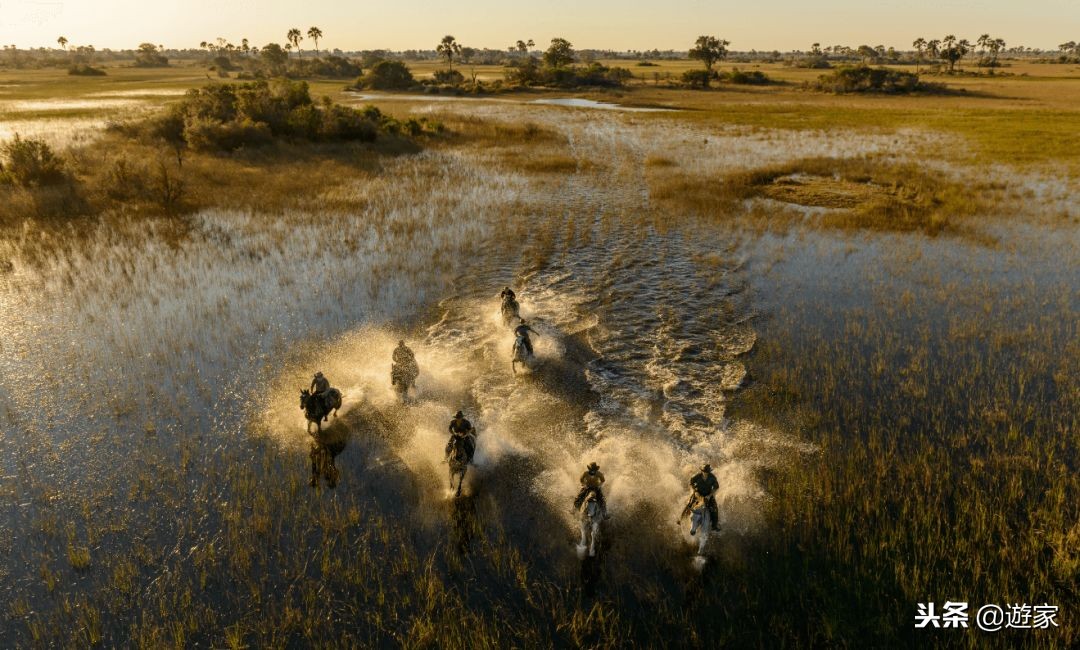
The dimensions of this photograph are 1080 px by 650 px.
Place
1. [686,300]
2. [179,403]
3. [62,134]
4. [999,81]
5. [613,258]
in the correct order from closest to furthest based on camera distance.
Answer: [179,403]
[686,300]
[613,258]
[62,134]
[999,81]

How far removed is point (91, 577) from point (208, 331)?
8703mm

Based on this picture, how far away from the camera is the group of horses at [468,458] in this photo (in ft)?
28.4

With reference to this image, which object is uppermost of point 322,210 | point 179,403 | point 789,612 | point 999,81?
point 999,81

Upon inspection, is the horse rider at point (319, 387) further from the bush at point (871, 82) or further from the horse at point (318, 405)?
the bush at point (871, 82)

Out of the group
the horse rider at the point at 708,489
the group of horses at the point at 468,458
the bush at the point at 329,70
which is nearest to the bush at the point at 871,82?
the bush at the point at 329,70

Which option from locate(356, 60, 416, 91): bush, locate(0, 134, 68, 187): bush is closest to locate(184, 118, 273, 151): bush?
locate(0, 134, 68, 187): bush

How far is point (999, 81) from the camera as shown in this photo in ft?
338

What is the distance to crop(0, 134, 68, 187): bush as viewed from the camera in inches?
1078

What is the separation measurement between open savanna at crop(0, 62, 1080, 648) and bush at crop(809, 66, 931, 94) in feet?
235

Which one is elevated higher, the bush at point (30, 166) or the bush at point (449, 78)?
the bush at point (449, 78)

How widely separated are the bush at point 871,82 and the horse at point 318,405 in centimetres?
10272

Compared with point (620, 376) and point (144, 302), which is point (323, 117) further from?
point (620, 376)

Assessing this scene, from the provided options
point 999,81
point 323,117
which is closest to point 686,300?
point 323,117

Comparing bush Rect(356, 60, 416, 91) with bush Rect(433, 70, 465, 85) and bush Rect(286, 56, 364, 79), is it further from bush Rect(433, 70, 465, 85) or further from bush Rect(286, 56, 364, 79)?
bush Rect(286, 56, 364, 79)
